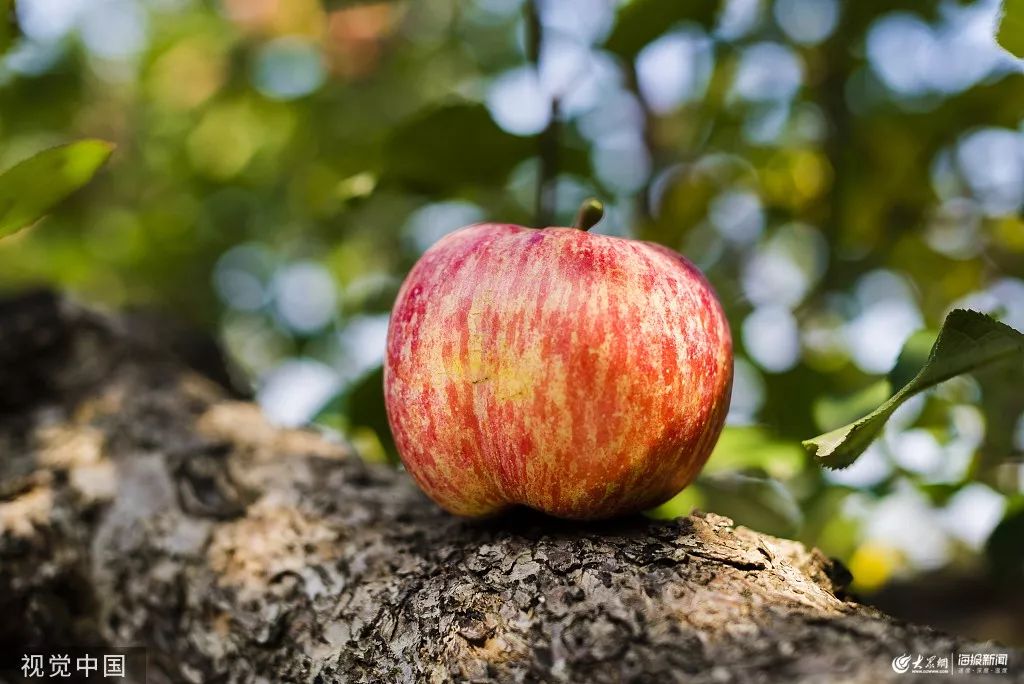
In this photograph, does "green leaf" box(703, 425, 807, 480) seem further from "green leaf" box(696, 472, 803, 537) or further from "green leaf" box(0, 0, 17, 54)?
"green leaf" box(0, 0, 17, 54)

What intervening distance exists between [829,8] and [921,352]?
1015 millimetres

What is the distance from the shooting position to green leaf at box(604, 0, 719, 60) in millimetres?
1098

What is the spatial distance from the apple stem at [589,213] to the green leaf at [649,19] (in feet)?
1.35

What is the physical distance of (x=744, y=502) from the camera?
4.04 ft

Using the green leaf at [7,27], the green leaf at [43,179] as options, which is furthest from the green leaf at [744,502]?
the green leaf at [7,27]

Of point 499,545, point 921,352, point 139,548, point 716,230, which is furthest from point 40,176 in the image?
point 716,230

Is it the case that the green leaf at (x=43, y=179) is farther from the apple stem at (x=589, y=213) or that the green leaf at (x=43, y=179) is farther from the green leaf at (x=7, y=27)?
the apple stem at (x=589, y=213)

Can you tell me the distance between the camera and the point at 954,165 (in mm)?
1612

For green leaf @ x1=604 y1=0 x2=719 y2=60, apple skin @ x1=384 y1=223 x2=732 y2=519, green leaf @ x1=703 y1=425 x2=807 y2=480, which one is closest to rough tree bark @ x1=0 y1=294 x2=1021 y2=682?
apple skin @ x1=384 y1=223 x2=732 y2=519

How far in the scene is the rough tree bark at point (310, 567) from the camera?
23.7 inches

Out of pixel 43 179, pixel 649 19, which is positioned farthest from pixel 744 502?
pixel 43 179

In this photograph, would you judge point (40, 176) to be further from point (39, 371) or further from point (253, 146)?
point (253, 146)

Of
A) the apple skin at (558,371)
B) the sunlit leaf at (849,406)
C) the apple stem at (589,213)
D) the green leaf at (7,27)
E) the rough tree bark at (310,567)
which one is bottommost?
the rough tree bark at (310,567)

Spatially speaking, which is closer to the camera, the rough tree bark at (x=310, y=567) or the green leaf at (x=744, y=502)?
the rough tree bark at (x=310, y=567)
